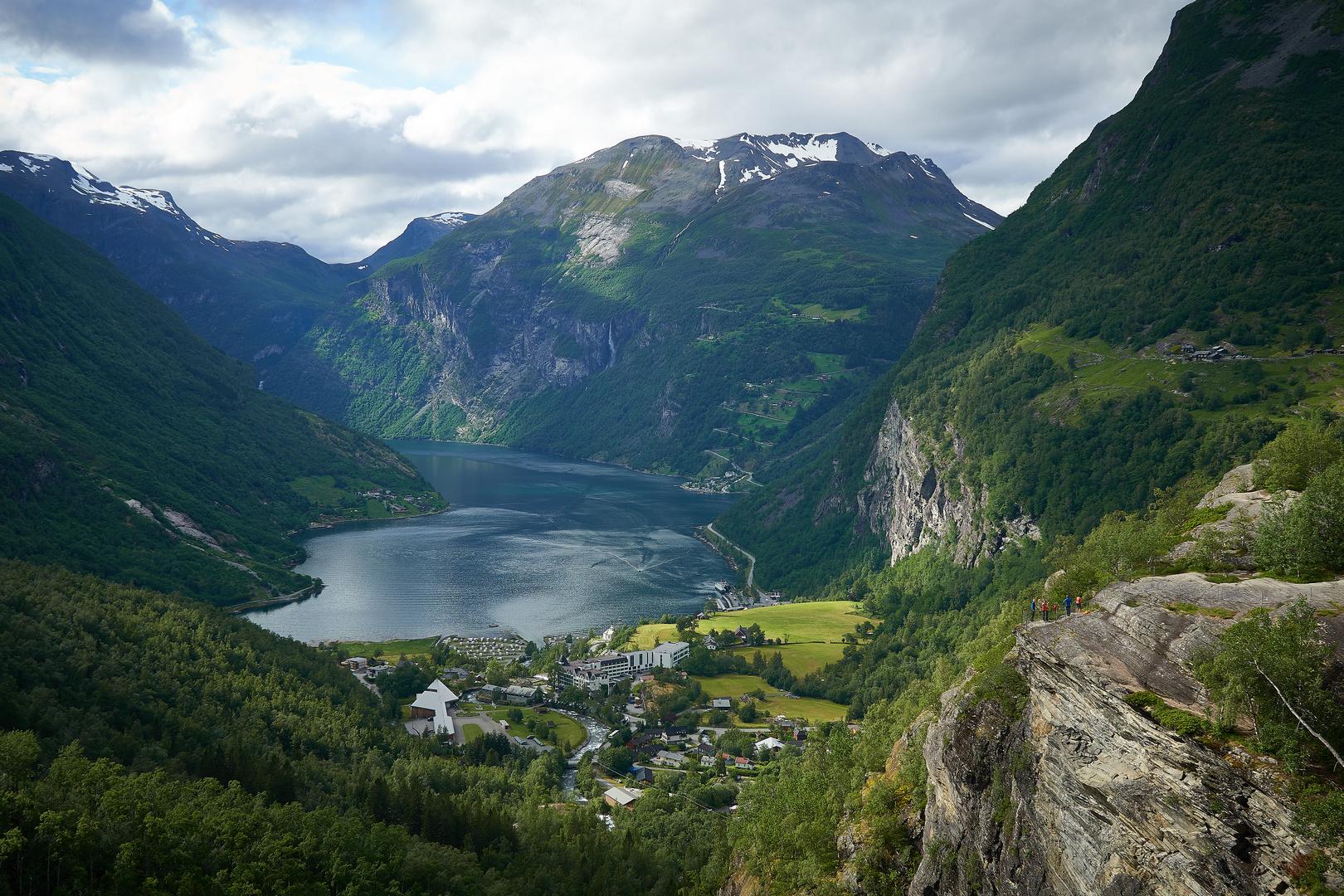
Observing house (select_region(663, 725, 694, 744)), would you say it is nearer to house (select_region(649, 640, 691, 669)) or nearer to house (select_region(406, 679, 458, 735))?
house (select_region(649, 640, 691, 669))

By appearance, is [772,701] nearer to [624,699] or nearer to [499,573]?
[624,699]

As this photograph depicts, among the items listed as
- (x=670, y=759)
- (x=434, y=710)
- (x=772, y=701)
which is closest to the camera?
(x=670, y=759)

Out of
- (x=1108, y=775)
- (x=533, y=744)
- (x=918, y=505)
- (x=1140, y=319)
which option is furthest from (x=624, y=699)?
(x=1140, y=319)

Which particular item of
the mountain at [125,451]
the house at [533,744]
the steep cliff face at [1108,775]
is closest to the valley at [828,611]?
the steep cliff face at [1108,775]

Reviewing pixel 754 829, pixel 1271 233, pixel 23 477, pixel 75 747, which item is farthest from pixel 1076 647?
pixel 23 477

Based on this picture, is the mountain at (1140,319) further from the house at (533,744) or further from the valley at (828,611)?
the house at (533,744)

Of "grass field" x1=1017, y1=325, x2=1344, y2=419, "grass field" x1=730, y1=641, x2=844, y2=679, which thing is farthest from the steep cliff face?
"grass field" x1=730, y1=641, x2=844, y2=679
